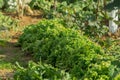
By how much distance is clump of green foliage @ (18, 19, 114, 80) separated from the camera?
6820 millimetres

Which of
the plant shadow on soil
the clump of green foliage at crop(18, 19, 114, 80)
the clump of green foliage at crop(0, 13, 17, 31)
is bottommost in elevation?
the plant shadow on soil

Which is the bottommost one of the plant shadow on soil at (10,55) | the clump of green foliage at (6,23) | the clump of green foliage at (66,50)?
the plant shadow on soil at (10,55)

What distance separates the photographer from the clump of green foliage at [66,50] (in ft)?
22.4

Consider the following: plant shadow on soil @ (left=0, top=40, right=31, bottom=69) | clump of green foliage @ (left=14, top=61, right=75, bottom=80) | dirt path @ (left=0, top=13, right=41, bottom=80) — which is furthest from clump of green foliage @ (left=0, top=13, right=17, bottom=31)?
clump of green foliage @ (left=14, top=61, right=75, bottom=80)

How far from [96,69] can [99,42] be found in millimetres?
4421

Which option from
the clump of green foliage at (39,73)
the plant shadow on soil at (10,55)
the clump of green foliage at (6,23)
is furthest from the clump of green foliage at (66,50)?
the clump of green foliage at (6,23)

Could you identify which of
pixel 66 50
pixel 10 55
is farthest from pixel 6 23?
pixel 66 50

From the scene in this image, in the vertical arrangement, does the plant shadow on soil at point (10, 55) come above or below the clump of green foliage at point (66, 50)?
below

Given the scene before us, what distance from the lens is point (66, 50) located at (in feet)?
28.7

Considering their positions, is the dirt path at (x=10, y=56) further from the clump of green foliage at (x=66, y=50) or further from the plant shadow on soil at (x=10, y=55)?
the clump of green foliage at (x=66, y=50)

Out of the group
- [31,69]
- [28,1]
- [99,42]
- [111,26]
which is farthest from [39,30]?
[28,1]

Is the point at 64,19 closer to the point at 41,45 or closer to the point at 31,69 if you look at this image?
the point at 41,45

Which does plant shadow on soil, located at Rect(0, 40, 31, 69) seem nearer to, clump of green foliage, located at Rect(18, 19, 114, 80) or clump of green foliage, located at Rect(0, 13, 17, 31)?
clump of green foliage, located at Rect(18, 19, 114, 80)

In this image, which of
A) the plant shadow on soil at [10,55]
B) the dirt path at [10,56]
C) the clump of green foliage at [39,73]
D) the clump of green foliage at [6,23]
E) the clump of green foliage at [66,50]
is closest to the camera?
the clump of green foliage at [39,73]
